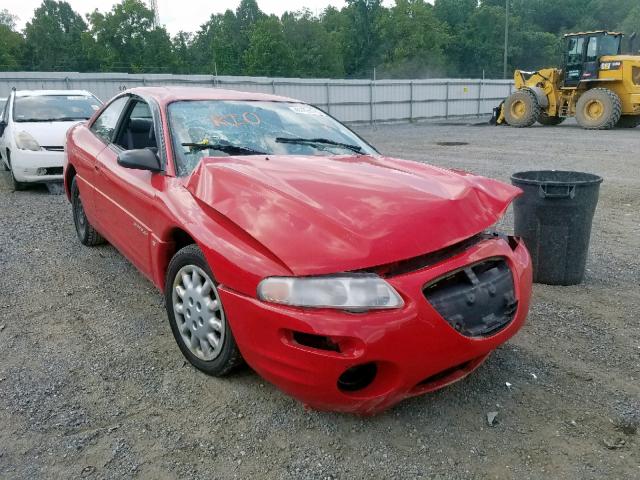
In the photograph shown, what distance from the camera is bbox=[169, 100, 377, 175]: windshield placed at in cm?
314

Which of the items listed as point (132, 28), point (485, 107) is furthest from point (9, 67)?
point (485, 107)

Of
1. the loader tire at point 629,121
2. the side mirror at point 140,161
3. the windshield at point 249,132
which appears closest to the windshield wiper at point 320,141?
the windshield at point 249,132

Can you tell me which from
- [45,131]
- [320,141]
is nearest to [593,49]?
[45,131]

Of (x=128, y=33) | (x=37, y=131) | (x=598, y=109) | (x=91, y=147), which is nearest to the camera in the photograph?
(x=91, y=147)

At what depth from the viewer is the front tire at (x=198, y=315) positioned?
2.56m

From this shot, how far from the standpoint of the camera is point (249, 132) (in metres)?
3.34

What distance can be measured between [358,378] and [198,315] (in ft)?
3.05

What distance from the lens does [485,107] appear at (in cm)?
2972

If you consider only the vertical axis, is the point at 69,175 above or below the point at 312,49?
below

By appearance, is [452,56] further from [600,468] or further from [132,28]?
[600,468]

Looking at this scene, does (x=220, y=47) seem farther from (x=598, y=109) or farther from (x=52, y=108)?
(x=52, y=108)

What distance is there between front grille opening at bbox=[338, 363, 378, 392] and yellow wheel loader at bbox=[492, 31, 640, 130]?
18.1 metres

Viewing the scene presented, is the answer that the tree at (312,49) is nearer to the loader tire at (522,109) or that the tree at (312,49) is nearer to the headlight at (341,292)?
the loader tire at (522,109)

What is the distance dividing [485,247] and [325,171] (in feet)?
2.89
